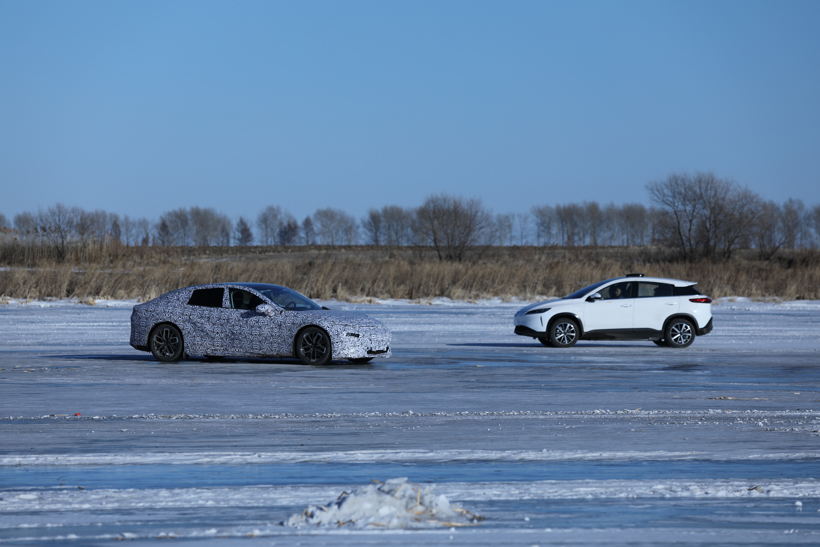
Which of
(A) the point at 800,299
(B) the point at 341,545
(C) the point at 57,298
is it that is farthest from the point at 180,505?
(A) the point at 800,299

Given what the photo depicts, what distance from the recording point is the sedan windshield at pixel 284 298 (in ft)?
58.0

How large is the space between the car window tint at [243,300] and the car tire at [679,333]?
9505mm

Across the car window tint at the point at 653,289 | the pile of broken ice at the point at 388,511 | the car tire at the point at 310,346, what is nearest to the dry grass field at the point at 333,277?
the car window tint at the point at 653,289

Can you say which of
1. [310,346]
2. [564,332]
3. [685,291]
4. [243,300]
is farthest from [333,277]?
[310,346]

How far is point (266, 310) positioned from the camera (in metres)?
17.3

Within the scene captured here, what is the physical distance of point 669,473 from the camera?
7367mm

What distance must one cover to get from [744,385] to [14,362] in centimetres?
1225

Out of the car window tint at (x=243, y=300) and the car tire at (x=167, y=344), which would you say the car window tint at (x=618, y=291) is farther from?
the car tire at (x=167, y=344)

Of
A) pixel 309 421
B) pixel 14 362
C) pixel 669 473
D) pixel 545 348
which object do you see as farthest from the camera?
pixel 545 348

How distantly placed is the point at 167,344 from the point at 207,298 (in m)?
1.13

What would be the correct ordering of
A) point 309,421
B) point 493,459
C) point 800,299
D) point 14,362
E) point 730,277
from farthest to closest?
point 730,277, point 800,299, point 14,362, point 309,421, point 493,459

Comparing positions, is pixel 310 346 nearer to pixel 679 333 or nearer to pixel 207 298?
pixel 207 298

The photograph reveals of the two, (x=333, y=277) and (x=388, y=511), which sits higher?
(x=333, y=277)

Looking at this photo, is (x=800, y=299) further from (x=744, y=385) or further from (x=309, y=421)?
(x=309, y=421)
